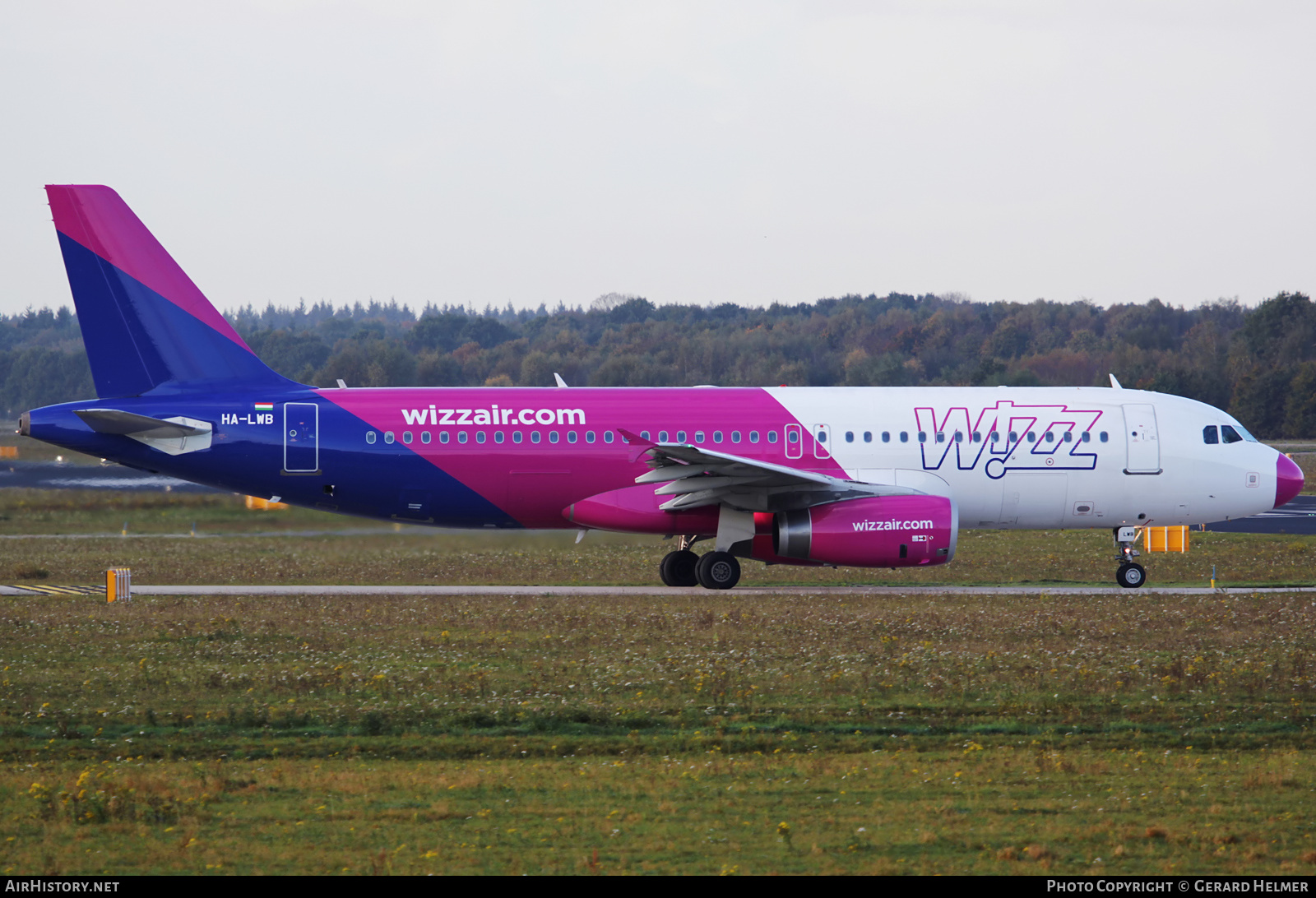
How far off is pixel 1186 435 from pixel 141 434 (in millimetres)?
20373

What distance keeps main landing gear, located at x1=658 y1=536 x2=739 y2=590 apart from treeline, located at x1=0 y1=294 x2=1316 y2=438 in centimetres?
5062

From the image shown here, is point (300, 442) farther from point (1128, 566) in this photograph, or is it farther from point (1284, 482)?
point (1284, 482)

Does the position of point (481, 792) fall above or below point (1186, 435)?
below

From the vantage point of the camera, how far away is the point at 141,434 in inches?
1004

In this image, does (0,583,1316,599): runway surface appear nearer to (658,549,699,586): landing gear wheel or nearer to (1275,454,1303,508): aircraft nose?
(658,549,699,586): landing gear wheel

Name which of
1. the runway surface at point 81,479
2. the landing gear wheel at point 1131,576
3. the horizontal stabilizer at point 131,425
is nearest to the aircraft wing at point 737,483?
the landing gear wheel at point 1131,576

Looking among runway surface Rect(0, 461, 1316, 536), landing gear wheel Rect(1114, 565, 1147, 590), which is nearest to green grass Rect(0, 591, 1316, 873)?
landing gear wheel Rect(1114, 565, 1147, 590)

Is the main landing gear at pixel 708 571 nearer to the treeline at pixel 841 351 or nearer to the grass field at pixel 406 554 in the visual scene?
the grass field at pixel 406 554

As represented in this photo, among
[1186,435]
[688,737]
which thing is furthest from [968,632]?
[1186,435]

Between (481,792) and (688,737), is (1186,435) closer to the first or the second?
(688,737)

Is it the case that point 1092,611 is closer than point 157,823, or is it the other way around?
point 157,823

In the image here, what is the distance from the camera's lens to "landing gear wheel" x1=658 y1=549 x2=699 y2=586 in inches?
1087

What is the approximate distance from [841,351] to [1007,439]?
80.4m

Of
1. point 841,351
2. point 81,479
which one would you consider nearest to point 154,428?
point 81,479
